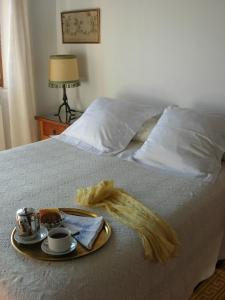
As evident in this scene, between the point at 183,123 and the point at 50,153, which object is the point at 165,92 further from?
the point at 50,153

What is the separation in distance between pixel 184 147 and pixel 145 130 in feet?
1.53

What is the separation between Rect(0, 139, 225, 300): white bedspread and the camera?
1153 millimetres

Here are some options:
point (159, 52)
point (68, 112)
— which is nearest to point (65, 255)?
point (159, 52)

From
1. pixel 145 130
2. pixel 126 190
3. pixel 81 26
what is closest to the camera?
pixel 126 190

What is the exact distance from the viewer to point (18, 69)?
3246mm

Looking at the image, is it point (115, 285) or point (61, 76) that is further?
point (61, 76)

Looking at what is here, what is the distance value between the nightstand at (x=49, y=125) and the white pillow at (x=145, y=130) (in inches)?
34.4

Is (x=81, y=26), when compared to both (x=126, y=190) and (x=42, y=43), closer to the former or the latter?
(x=42, y=43)

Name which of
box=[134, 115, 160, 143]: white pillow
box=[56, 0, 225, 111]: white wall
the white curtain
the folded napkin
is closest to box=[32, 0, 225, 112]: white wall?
box=[56, 0, 225, 111]: white wall

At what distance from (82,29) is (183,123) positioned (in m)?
1.60

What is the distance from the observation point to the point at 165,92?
9.05ft

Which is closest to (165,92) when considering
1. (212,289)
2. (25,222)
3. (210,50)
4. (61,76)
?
(210,50)

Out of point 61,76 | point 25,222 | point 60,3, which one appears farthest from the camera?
point 60,3

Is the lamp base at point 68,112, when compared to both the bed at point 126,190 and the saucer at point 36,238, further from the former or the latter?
the saucer at point 36,238
